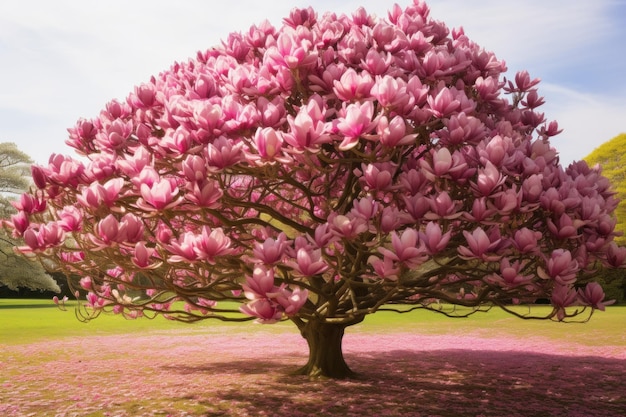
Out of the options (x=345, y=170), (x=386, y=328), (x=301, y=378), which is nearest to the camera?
(x=345, y=170)

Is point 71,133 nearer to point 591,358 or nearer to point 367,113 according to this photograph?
point 367,113

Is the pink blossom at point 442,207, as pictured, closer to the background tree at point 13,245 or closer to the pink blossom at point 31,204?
the pink blossom at point 31,204

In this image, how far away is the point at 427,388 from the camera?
9.72 metres

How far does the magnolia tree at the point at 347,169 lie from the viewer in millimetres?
5215

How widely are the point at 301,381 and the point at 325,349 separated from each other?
0.65 m

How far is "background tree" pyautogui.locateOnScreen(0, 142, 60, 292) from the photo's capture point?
43.1m

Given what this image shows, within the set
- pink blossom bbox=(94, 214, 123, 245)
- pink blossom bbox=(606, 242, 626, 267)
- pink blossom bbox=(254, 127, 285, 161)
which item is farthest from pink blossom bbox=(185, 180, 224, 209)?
pink blossom bbox=(606, 242, 626, 267)

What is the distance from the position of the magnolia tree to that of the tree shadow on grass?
148 centimetres

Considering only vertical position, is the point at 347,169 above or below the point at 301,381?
above

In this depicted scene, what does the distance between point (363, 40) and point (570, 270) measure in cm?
341

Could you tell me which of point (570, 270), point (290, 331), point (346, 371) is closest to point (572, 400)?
point (346, 371)

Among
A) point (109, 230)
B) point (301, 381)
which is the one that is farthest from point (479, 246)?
point (301, 381)

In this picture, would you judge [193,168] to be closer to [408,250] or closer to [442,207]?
[408,250]

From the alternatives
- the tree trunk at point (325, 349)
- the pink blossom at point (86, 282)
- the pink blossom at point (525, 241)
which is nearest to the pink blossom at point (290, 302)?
the pink blossom at point (525, 241)
